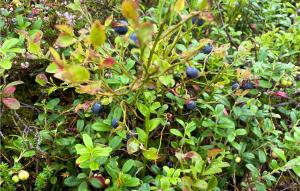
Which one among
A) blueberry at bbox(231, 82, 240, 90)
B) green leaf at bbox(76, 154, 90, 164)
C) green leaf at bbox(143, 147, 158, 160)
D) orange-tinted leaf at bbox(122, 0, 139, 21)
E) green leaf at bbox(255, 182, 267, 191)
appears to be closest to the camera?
orange-tinted leaf at bbox(122, 0, 139, 21)

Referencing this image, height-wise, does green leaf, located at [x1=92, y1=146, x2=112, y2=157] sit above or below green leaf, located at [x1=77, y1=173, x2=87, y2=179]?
above

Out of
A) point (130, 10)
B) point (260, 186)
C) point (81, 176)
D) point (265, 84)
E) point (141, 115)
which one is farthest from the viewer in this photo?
point (265, 84)

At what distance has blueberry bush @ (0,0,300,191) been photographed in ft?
4.47

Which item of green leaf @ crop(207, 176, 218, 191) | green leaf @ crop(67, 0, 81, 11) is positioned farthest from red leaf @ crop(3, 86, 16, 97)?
green leaf @ crop(207, 176, 218, 191)

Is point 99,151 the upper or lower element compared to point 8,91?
lower

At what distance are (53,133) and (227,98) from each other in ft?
2.46

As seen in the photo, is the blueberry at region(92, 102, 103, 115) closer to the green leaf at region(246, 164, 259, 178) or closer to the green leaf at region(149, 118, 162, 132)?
the green leaf at region(149, 118, 162, 132)

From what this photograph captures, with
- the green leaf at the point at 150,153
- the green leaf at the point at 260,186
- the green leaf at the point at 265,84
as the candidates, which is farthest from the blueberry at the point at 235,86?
the green leaf at the point at 150,153

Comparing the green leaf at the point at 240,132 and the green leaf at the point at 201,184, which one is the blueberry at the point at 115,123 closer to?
the green leaf at the point at 201,184

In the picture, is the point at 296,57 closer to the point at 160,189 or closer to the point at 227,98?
the point at 227,98

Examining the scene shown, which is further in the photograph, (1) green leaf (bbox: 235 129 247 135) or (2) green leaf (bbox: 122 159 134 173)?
(1) green leaf (bbox: 235 129 247 135)

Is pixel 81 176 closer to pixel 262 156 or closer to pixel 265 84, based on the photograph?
pixel 262 156

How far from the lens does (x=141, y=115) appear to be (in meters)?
Result: 1.67

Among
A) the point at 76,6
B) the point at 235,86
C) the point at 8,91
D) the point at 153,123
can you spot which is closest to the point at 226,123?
the point at 235,86
